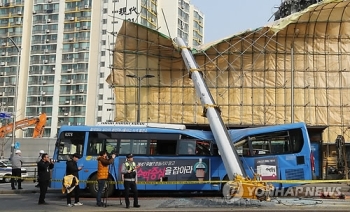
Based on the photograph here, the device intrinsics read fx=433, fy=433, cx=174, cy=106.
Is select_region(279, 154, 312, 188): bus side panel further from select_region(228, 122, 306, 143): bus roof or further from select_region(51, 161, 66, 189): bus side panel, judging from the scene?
select_region(51, 161, 66, 189): bus side panel

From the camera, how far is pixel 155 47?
2898 cm

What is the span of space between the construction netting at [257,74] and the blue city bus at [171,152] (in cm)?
1233

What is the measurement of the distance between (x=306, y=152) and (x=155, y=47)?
16.1 metres

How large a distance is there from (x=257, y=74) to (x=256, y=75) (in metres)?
0.09

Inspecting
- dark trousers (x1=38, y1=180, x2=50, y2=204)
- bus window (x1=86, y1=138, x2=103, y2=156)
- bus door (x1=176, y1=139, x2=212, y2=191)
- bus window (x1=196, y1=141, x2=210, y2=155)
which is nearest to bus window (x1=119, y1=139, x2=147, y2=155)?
bus window (x1=86, y1=138, x2=103, y2=156)

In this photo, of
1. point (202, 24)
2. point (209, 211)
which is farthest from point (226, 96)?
point (202, 24)

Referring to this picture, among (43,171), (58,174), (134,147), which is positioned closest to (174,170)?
(134,147)

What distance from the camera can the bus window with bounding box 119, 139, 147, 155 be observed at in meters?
15.4

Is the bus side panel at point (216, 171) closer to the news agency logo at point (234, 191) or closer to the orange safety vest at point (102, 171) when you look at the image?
the news agency logo at point (234, 191)

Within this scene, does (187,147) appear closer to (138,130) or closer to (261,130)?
(138,130)

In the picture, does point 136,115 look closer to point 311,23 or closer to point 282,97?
point 282,97

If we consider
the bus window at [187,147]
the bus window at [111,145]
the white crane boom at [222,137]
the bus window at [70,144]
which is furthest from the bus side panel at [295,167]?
the bus window at [70,144]

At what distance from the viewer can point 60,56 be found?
7781cm

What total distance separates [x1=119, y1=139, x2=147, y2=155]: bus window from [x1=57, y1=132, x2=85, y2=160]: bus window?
1419mm
